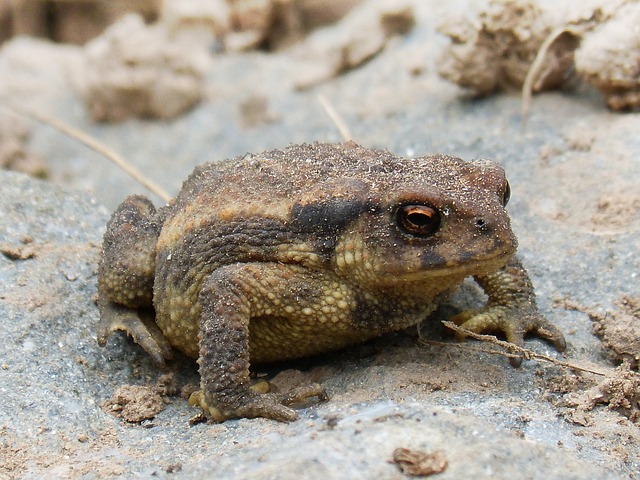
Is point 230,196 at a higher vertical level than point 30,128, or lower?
higher

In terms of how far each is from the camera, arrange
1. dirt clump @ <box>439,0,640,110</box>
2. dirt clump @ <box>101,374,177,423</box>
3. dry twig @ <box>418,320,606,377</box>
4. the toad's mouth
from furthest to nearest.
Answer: dirt clump @ <box>439,0,640,110</box> < dirt clump @ <box>101,374,177,423</box> < dry twig @ <box>418,320,606,377</box> < the toad's mouth

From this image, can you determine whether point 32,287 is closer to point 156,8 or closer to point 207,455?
point 207,455

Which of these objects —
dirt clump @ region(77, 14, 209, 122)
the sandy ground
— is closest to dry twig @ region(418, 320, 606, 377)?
the sandy ground

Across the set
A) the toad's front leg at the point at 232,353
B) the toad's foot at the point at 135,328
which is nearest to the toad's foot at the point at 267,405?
the toad's front leg at the point at 232,353

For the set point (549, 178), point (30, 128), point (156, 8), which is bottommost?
point (30, 128)

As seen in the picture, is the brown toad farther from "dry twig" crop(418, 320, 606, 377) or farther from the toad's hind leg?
"dry twig" crop(418, 320, 606, 377)

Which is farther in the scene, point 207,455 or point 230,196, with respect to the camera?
point 230,196

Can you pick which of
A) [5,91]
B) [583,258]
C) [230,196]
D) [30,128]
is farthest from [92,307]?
[5,91]

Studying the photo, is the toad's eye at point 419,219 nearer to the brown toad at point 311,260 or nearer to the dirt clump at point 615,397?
the brown toad at point 311,260
